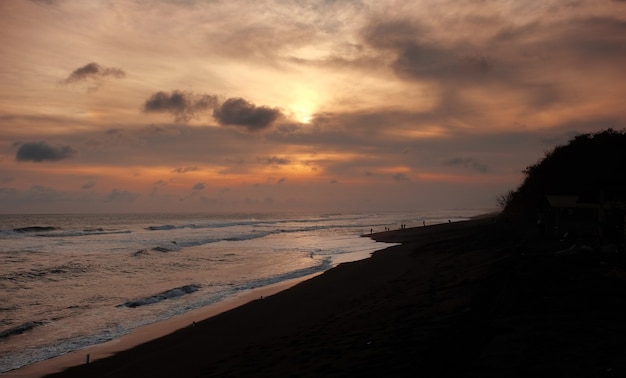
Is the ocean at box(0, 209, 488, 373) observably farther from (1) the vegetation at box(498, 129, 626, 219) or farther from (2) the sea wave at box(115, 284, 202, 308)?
(1) the vegetation at box(498, 129, 626, 219)

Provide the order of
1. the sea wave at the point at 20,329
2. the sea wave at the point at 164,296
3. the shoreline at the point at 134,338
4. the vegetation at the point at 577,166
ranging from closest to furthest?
the shoreline at the point at 134,338
the sea wave at the point at 20,329
the sea wave at the point at 164,296
the vegetation at the point at 577,166

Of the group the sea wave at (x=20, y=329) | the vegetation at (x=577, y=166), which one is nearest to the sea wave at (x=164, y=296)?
the sea wave at (x=20, y=329)

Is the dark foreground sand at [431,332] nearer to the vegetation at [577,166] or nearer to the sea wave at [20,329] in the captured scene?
the sea wave at [20,329]

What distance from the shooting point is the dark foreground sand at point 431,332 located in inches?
307

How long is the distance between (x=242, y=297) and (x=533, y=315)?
496 inches

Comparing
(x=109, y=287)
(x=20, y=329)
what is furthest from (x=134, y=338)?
(x=109, y=287)

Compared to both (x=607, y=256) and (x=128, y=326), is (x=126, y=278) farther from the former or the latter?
(x=607, y=256)

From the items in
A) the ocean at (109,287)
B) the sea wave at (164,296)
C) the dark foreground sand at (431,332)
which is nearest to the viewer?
the dark foreground sand at (431,332)

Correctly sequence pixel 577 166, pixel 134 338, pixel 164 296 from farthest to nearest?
pixel 577 166
pixel 164 296
pixel 134 338

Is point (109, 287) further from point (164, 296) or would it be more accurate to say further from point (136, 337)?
point (136, 337)

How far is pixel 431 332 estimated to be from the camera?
10031 millimetres

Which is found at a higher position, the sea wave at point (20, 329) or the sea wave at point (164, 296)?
the sea wave at point (164, 296)

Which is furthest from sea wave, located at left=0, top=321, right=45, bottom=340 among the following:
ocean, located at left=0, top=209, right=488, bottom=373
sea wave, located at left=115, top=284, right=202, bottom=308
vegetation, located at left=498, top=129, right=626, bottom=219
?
vegetation, located at left=498, top=129, right=626, bottom=219

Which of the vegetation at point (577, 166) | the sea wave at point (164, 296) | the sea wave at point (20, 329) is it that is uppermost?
the vegetation at point (577, 166)
